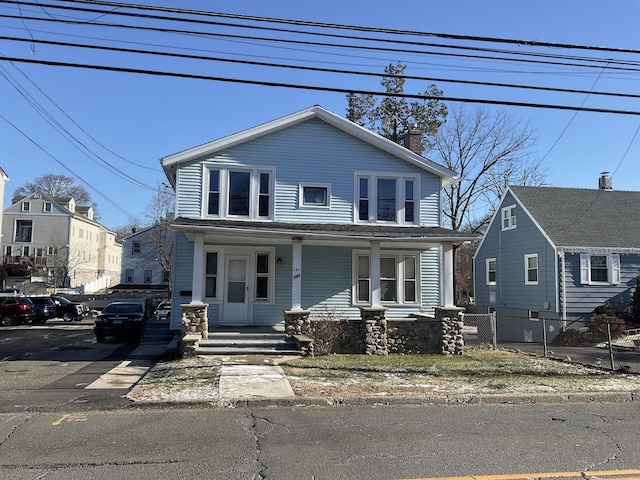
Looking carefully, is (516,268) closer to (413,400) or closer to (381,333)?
(381,333)

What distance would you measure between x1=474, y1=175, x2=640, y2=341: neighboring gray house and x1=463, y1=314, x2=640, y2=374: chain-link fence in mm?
105

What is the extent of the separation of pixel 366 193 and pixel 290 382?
29.2 ft

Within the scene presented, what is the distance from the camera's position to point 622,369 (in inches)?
465

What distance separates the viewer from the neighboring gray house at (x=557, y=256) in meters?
21.6

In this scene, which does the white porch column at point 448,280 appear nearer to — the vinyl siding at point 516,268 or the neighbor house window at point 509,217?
the vinyl siding at point 516,268

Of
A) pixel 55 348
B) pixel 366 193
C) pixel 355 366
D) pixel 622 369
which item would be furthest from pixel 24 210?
pixel 622 369

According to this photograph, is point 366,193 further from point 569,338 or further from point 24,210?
point 24,210

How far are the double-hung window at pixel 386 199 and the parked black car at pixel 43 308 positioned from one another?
19.9 m

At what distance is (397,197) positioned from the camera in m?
17.2

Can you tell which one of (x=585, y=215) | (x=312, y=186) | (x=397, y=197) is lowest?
(x=397, y=197)

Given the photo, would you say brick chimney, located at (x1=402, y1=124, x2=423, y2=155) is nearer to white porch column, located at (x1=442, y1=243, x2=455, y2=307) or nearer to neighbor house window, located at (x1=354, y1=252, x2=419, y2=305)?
neighbor house window, located at (x1=354, y1=252, x2=419, y2=305)

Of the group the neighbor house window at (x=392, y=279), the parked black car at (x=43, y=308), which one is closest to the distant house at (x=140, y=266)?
the parked black car at (x=43, y=308)

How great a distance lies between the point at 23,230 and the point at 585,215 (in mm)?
50946

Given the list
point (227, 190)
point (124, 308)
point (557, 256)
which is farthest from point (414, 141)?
point (124, 308)
